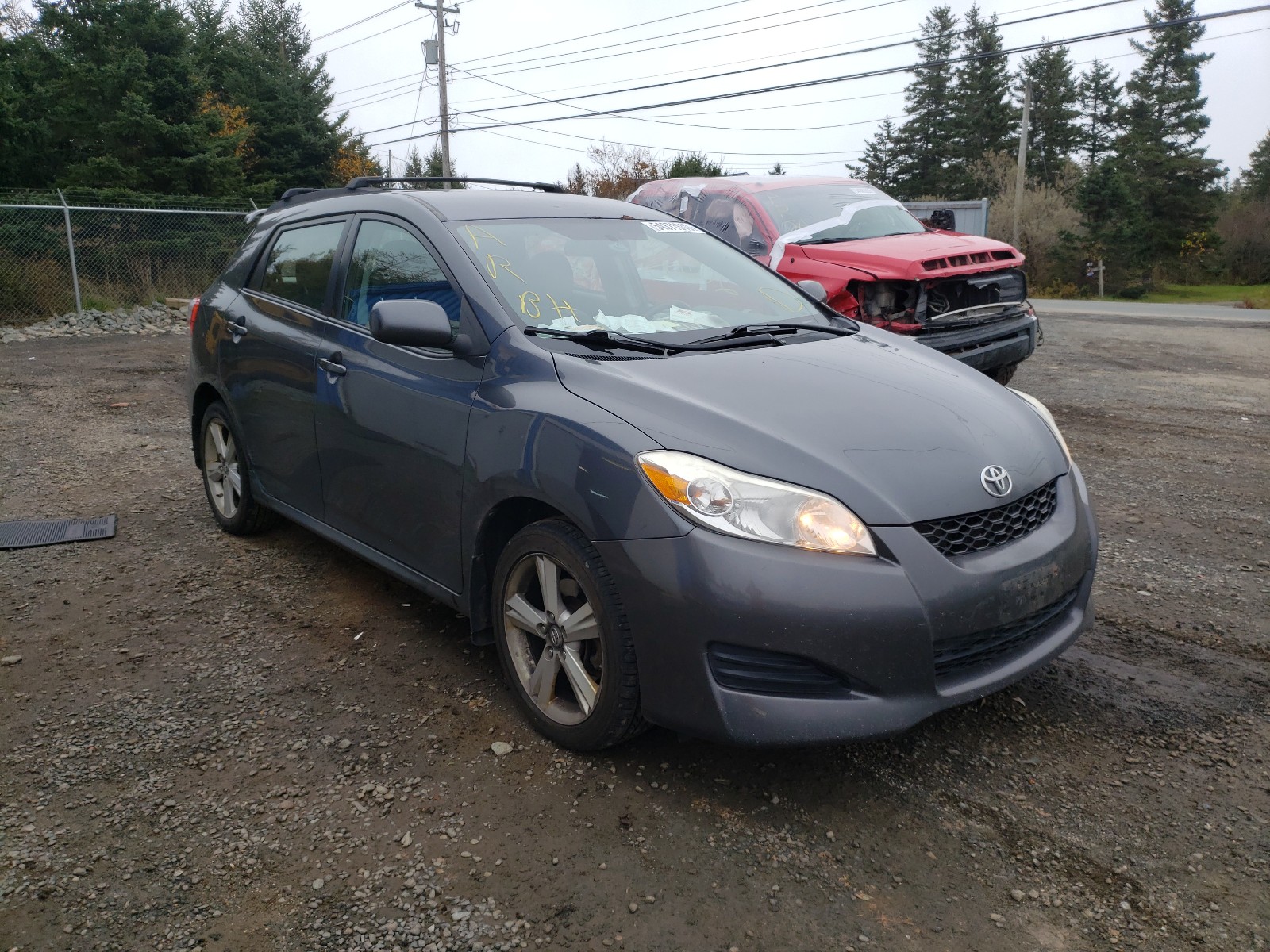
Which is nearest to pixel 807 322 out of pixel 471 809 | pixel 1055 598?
pixel 1055 598

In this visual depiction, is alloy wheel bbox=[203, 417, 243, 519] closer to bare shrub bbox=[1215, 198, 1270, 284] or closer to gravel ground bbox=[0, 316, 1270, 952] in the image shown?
gravel ground bbox=[0, 316, 1270, 952]

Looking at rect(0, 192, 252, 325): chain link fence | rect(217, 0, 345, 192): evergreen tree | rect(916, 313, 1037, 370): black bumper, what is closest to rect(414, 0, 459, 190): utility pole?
rect(217, 0, 345, 192): evergreen tree

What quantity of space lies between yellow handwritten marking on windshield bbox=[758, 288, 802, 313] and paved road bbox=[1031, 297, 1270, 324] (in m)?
18.1

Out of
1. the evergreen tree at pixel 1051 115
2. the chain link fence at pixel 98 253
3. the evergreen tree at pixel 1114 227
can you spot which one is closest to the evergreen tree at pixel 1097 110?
the evergreen tree at pixel 1051 115

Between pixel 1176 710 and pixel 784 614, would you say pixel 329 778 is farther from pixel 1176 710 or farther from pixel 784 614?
pixel 1176 710

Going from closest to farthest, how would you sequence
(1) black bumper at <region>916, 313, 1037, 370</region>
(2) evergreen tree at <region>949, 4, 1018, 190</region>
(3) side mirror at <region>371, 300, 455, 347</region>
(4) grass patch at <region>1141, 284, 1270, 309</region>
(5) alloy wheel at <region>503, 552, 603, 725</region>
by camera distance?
(5) alloy wheel at <region>503, 552, 603, 725</region>
(3) side mirror at <region>371, 300, 455, 347</region>
(1) black bumper at <region>916, 313, 1037, 370</region>
(4) grass patch at <region>1141, 284, 1270, 309</region>
(2) evergreen tree at <region>949, 4, 1018, 190</region>

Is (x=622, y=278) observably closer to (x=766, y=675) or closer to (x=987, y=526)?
(x=987, y=526)

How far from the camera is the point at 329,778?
2924 millimetres

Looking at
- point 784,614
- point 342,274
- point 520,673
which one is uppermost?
point 342,274

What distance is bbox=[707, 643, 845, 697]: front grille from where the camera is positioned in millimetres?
2525

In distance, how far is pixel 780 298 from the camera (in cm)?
414

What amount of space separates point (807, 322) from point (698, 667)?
182 cm

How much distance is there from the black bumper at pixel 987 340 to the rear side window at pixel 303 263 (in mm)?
4414

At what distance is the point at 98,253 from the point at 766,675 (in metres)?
18.0
